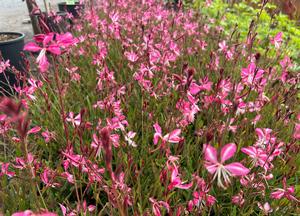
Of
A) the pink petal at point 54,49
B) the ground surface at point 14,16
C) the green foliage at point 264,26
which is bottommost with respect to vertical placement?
the ground surface at point 14,16

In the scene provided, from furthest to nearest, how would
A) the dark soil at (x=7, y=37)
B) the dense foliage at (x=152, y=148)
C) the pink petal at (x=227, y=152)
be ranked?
the dark soil at (x=7, y=37), the dense foliage at (x=152, y=148), the pink petal at (x=227, y=152)

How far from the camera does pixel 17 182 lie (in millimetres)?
1596

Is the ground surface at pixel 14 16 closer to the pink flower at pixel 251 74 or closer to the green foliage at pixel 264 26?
the green foliage at pixel 264 26

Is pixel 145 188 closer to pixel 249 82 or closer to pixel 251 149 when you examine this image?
pixel 251 149

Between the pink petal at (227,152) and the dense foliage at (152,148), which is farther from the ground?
the pink petal at (227,152)

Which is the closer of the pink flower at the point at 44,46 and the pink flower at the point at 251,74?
the pink flower at the point at 44,46

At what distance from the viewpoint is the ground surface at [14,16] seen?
706cm

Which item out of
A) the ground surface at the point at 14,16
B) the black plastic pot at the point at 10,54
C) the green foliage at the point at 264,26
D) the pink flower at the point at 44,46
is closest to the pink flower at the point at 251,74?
the pink flower at the point at 44,46

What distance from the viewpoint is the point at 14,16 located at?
840 centimetres

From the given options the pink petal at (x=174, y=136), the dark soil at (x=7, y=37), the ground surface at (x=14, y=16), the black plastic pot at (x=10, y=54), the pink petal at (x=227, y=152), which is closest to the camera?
the pink petal at (x=227, y=152)

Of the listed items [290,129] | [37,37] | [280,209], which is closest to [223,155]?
[37,37]

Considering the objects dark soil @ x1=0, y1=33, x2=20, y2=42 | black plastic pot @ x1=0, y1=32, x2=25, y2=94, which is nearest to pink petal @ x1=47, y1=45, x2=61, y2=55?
black plastic pot @ x1=0, y1=32, x2=25, y2=94

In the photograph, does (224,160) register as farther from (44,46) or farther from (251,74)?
(251,74)

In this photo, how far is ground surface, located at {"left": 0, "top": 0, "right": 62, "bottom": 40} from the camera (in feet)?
23.2
